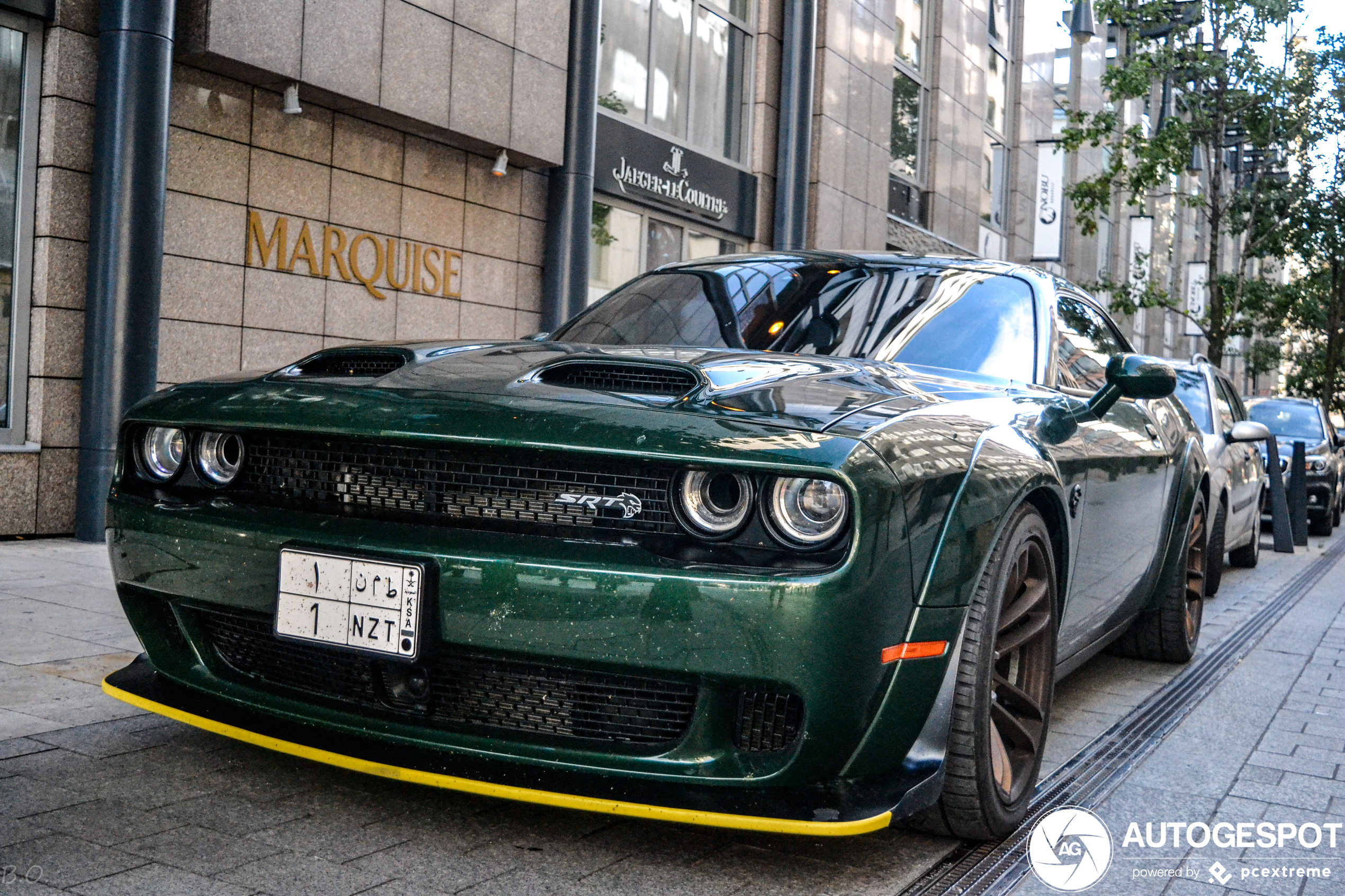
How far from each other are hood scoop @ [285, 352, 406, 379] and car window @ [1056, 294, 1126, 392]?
1.93 meters

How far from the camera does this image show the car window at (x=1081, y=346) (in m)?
3.89

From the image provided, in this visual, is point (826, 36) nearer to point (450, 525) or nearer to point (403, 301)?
point (403, 301)

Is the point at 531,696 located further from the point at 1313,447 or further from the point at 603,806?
the point at 1313,447

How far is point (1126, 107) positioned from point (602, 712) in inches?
1439

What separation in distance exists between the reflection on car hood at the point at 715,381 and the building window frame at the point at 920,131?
17.1 meters

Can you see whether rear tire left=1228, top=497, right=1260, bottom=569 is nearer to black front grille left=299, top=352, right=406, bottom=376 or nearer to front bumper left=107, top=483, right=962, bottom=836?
front bumper left=107, top=483, right=962, bottom=836

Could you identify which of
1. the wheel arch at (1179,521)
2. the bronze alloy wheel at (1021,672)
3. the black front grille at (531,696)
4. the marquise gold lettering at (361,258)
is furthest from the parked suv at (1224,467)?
the marquise gold lettering at (361,258)

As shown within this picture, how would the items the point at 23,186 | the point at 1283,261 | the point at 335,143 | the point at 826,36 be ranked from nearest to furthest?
1. the point at 23,186
2. the point at 335,143
3. the point at 826,36
4. the point at 1283,261

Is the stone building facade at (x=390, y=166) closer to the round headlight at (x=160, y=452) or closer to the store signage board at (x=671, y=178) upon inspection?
the store signage board at (x=671, y=178)

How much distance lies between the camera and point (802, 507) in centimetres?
230

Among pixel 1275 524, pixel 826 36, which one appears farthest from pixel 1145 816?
pixel 826 36

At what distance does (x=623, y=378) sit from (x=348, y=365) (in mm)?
757

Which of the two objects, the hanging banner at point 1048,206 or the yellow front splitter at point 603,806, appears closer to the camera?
the yellow front splitter at point 603,806

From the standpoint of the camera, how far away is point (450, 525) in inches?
97.2
